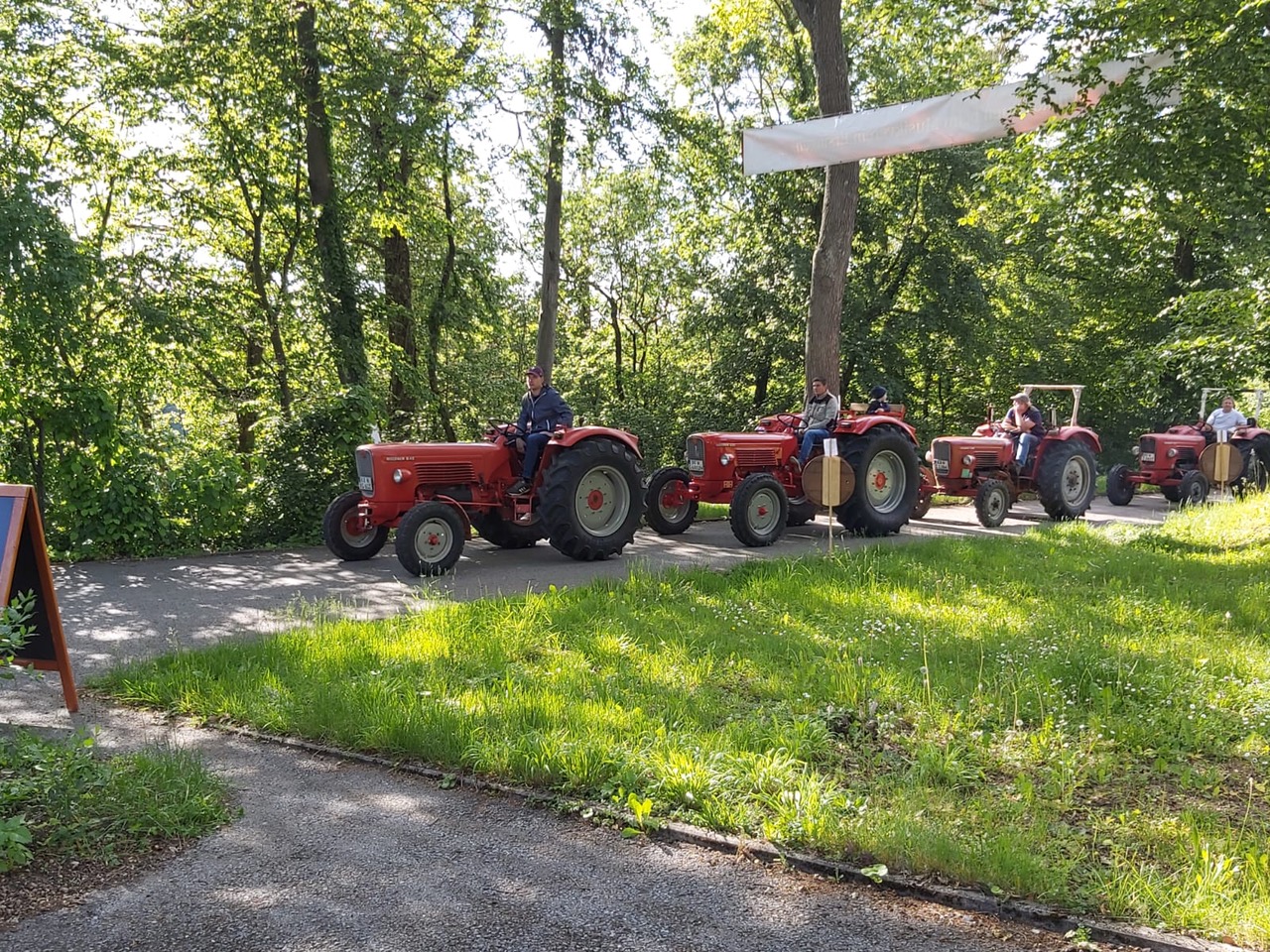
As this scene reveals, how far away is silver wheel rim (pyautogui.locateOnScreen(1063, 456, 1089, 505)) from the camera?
45.4 feet

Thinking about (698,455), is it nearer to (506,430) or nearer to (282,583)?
(506,430)

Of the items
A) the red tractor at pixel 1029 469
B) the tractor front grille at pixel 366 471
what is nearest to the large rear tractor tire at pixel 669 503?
the red tractor at pixel 1029 469

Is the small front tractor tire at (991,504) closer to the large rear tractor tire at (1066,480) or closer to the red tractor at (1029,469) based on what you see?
the red tractor at (1029,469)

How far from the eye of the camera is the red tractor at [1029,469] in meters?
13.5

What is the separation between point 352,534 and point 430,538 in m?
1.24

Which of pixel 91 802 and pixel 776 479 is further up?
pixel 776 479

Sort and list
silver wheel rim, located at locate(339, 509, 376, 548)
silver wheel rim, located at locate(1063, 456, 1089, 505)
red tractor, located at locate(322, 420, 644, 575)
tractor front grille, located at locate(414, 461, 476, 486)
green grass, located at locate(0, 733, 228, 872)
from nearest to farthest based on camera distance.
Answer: green grass, located at locate(0, 733, 228, 872) < red tractor, located at locate(322, 420, 644, 575) < tractor front grille, located at locate(414, 461, 476, 486) < silver wheel rim, located at locate(339, 509, 376, 548) < silver wheel rim, located at locate(1063, 456, 1089, 505)

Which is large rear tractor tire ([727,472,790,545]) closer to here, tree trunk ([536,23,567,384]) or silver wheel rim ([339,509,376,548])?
silver wheel rim ([339,509,376,548])

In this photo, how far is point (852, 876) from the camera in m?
3.18

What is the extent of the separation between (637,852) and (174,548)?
8.49 metres

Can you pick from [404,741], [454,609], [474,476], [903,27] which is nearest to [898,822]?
[404,741]

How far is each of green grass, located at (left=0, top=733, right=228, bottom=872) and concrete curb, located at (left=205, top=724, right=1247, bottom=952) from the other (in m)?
0.82

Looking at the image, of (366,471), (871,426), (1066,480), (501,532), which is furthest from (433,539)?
(1066,480)

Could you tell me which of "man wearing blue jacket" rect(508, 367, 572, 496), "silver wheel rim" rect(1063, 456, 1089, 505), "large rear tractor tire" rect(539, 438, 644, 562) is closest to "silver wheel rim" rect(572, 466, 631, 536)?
"large rear tractor tire" rect(539, 438, 644, 562)
